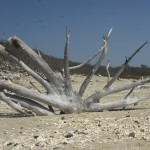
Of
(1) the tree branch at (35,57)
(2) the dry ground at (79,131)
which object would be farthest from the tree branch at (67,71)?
(2) the dry ground at (79,131)

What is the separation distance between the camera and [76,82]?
17297 millimetres

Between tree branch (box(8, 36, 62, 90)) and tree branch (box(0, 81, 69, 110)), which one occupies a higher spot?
tree branch (box(8, 36, 62, 90))

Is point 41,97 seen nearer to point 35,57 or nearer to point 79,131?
point 35,57

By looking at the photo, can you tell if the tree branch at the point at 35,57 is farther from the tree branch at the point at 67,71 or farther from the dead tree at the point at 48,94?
the tree branch at the point at 67,71

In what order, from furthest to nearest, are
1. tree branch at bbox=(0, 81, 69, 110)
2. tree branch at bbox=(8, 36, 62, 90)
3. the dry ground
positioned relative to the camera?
tree branch at bbox=(8, 36, 62, 90) < tree branch at bbox=(0, 81, 69, 110) < the dry ground

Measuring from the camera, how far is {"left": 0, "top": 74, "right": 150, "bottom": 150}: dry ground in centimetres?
530

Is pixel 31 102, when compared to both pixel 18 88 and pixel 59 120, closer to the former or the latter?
pixel 18 88

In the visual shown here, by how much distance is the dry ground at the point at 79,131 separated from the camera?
5297 millimetres

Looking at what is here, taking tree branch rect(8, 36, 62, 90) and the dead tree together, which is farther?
tree branch rect(8, 36, 62, 90)

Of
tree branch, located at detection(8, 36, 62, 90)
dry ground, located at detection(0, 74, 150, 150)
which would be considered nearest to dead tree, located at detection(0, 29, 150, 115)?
tree branch, located at detection(8, 36, 62, 90)

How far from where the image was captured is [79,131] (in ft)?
19.2

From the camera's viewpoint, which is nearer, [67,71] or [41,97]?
[41,97]

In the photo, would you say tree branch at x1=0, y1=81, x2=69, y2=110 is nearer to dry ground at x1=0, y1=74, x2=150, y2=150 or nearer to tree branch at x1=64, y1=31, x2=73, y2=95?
tree branch at x1=64, y1=31, x2=73, y2=95

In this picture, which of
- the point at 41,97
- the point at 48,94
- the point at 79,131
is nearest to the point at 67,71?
the point at 48,94
